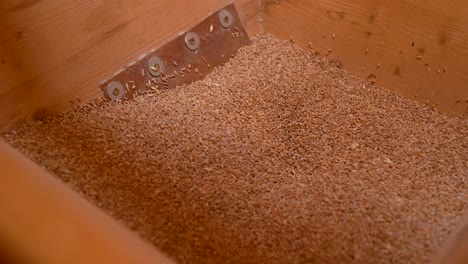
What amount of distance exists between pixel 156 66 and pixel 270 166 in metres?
0.52

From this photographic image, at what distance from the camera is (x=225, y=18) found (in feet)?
5.35

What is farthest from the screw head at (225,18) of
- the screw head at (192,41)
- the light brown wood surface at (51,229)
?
→ the light brown wood surface at (51,229)

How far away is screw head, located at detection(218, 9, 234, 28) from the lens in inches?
63.7

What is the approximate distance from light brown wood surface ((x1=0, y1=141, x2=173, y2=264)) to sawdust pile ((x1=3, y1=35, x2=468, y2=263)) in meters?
0.16

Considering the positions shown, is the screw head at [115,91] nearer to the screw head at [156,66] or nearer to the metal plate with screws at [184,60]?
the metal plate with screws at [184,60]

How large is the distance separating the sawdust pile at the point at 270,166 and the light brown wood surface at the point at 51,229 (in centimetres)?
16

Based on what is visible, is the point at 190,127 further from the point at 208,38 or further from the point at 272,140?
the point at 208,38

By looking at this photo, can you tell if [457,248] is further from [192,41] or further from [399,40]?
[192,41]

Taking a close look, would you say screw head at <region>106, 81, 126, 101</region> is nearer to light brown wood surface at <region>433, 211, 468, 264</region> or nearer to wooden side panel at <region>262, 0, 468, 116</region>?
wooden side panel at <region>262, 0, 468, 116</region>

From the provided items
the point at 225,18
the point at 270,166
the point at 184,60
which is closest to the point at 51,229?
the point at 270,166

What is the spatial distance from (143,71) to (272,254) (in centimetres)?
75

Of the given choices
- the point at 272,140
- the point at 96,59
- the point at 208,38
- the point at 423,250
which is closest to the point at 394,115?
the point at 272,140

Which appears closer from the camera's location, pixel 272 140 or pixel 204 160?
pixel 204 160

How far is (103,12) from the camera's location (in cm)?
128
